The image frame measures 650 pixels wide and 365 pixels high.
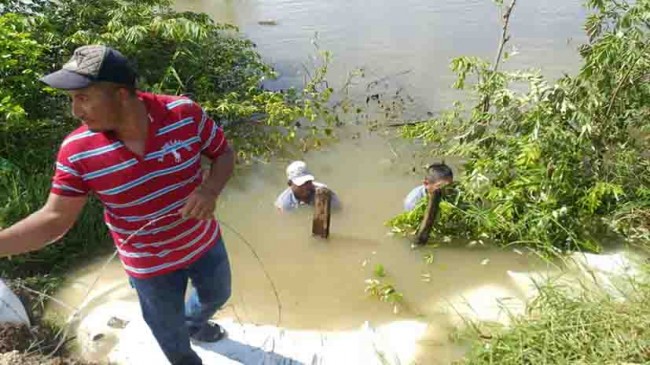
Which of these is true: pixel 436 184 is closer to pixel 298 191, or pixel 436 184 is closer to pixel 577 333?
pixel 298 191

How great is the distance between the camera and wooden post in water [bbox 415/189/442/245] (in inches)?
168

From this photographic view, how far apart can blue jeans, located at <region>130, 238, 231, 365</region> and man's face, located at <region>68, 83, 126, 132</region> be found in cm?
73

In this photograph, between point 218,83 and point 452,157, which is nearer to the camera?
point 452,157

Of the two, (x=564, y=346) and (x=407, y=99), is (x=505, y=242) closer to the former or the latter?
(x=564, y=346)

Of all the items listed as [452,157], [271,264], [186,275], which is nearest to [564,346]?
[186,275]

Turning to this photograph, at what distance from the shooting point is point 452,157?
19.3 feet

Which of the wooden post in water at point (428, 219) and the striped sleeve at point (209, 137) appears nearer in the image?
the striped sleeve at point (209, 137)

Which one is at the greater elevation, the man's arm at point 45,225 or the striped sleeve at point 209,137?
the striped sleeve at point 209,137

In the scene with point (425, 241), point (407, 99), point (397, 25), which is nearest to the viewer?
point (425, 241)

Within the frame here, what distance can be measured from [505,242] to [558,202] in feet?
1.50

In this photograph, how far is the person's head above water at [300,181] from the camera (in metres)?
4.96

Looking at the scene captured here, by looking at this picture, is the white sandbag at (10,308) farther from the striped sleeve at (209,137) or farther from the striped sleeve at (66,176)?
the striped sleeve at (209,137)

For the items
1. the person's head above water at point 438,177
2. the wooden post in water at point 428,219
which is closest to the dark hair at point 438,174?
the person's head above water at point 438,177

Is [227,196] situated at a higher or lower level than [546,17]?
lower
